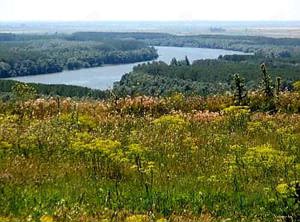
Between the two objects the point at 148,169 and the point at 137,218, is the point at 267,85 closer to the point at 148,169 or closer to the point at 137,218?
the point at 148,169

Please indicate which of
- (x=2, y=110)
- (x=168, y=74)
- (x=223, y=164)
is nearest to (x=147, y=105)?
(x=2, y=110)

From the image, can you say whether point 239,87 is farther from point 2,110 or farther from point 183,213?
point 183,213

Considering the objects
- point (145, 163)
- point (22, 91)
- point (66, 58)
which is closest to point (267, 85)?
point (22, 91)

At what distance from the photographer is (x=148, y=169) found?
868 cm

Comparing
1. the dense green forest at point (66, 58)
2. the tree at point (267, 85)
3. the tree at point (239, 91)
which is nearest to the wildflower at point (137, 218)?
the tree at point (239, 91)

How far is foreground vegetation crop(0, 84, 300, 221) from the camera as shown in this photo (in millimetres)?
7562

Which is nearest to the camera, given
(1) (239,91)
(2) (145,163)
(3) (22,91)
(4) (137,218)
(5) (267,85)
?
(4) (137,218)

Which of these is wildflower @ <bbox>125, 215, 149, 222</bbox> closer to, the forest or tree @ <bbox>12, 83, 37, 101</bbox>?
the forest

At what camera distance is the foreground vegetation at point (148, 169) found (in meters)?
7.56

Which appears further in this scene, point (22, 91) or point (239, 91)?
point (239, 91)

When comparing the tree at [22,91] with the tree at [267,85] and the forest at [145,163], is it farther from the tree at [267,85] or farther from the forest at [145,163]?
the tree at [267,85]

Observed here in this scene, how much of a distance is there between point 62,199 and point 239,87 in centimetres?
938

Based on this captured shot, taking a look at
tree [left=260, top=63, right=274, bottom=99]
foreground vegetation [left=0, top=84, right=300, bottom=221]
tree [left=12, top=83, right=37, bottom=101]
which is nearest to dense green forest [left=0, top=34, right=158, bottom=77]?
tree [left=12, top=83, right=37, bottom=101]

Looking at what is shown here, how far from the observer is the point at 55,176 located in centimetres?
904
